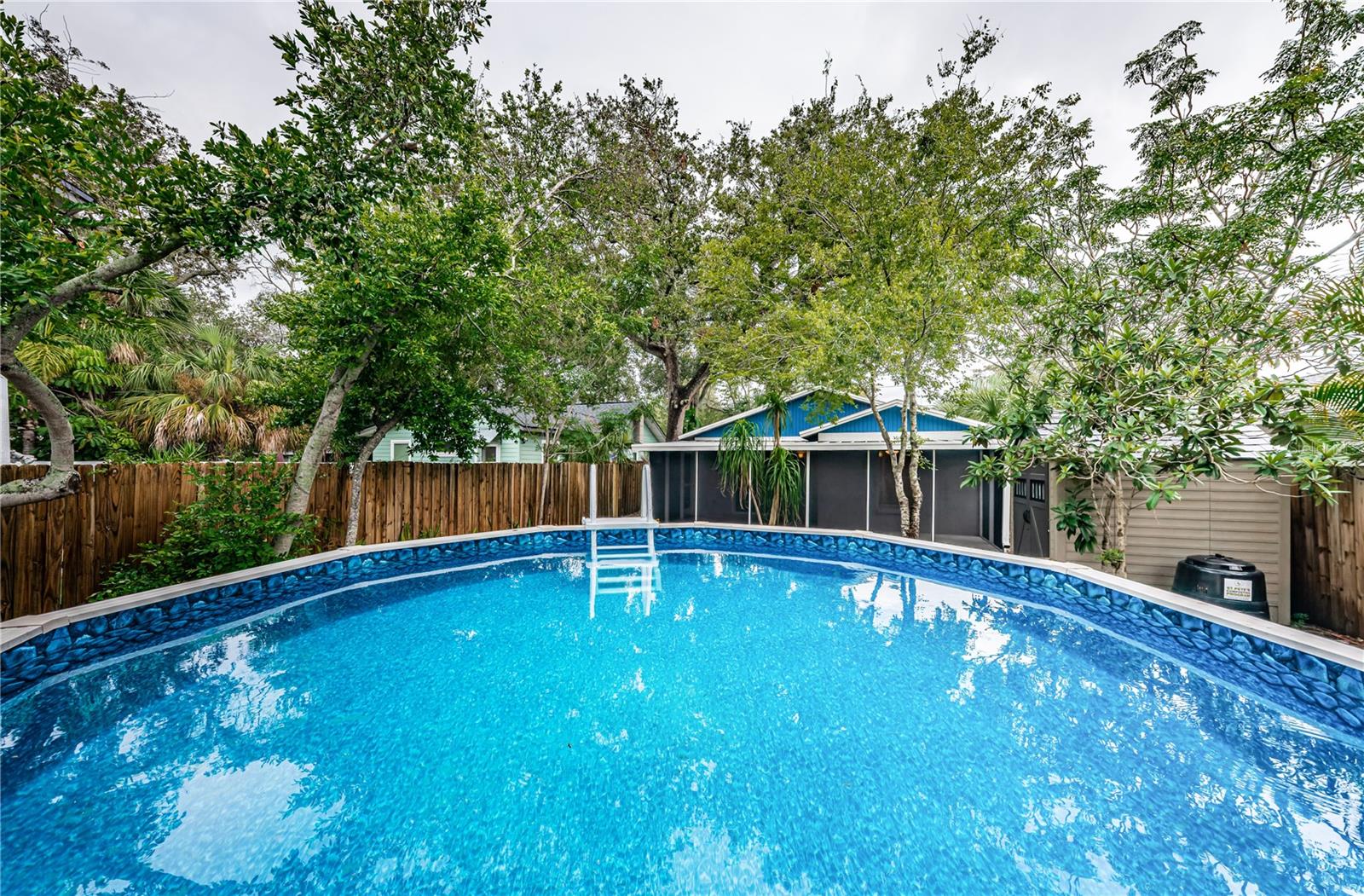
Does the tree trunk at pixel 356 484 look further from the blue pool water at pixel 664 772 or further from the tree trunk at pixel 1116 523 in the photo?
the tree trunk at pixel 1116 523

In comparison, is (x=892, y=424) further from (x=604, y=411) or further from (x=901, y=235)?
(x=604, y=411)

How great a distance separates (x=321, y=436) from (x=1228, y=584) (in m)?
9.98

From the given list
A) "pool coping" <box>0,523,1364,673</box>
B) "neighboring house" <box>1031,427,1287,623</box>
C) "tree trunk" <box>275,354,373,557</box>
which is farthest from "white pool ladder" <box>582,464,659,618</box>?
"neighboring house" <box>1031,427,1287,623</box>

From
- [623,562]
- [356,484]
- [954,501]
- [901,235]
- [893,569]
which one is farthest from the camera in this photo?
[954,501]

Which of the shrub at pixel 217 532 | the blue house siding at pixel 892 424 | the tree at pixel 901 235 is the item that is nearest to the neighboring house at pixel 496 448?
the blue house siding at pixel 892 424

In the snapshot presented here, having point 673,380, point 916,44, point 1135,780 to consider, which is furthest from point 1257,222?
point 673,380

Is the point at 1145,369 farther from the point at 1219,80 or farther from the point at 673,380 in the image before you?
the point at 673,380

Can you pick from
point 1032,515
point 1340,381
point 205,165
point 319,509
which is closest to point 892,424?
point 1032,515

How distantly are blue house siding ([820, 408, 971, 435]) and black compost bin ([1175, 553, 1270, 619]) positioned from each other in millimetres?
6271

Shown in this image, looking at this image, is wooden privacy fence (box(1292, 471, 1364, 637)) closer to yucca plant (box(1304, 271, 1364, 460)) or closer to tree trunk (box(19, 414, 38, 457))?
yucca plant (box(1304, 271, 1364, 460))

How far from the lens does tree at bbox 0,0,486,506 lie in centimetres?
294

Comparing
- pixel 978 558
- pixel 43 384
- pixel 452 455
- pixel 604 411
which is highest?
pixel 604 411

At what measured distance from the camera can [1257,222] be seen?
6.38m

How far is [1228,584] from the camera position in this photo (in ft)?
14.9
